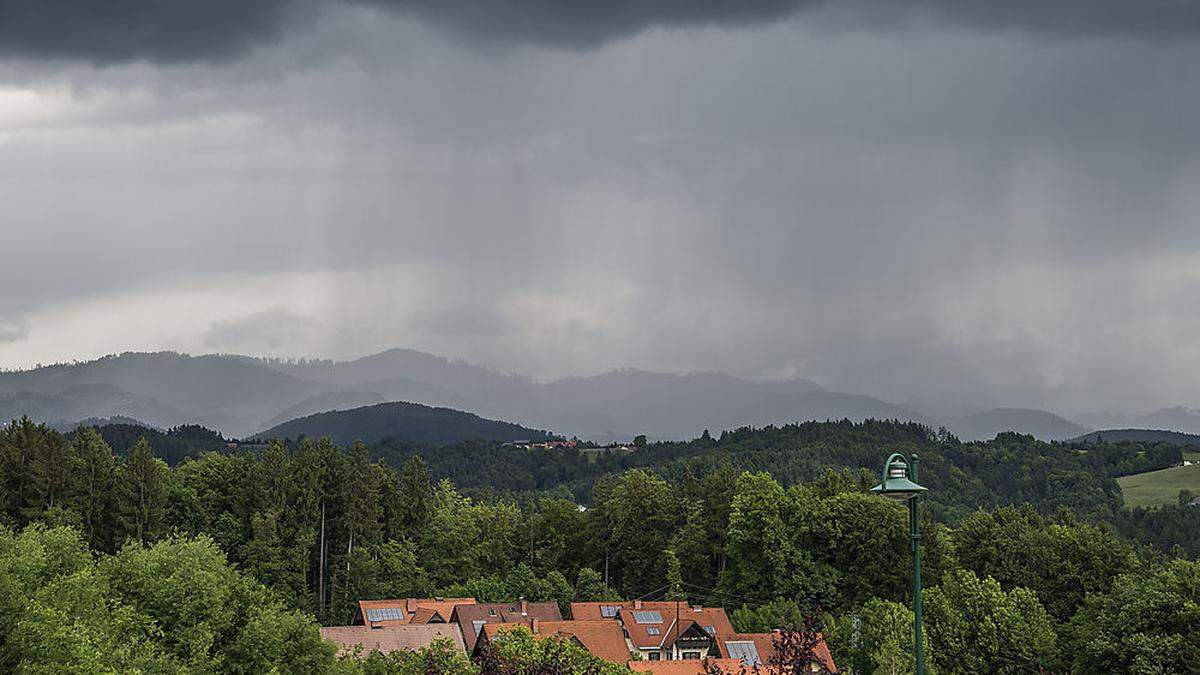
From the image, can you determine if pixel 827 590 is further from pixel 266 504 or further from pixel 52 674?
pixel 52 674

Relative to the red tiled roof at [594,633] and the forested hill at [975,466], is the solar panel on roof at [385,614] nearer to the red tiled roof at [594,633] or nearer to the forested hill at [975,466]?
the red tiled roof at [594,633]

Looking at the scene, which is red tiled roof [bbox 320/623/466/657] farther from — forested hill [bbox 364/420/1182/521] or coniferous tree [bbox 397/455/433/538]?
forested hill [bbox 364/420/1182/521]

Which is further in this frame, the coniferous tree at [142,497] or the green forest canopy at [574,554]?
the coniferous tree at [142,497]

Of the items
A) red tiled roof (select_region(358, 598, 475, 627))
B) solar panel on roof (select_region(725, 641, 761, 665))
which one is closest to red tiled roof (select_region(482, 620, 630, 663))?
red tiled roof (select_region(358, 598, 475, 627))

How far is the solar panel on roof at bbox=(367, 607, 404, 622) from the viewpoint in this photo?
77.9 meters

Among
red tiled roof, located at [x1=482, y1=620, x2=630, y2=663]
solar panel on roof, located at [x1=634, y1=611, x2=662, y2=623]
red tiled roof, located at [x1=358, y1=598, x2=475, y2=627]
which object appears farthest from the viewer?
solar panel on roof, located at [x1=634, y1=611, x2=662, y2=623]

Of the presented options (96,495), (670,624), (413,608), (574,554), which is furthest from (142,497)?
(670,624)

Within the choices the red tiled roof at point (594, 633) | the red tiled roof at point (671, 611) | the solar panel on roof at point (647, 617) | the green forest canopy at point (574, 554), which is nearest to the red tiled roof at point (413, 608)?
the green forest canopy at point (574, 554)

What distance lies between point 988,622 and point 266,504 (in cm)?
4955

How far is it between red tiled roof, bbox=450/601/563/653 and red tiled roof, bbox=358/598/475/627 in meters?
1.43

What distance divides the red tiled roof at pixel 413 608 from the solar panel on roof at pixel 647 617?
11.2m

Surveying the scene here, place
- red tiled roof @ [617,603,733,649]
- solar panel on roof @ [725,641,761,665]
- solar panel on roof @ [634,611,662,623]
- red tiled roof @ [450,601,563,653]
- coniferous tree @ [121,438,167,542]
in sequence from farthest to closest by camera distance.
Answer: coniferous tree @ [121,438,167,542]
solar panel on roof @ [634,611,662,623]
red tiled roof @ [617,603,733,649]
red tiled roof @ [450,601,563,653]
solar panel on roof @ [725,641,761,665]

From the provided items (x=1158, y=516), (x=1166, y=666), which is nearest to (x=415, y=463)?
(x=1166, y=666)

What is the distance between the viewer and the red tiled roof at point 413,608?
76.7 metres
